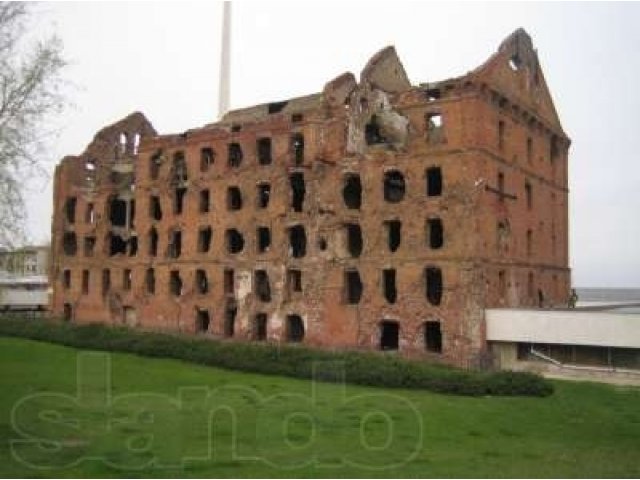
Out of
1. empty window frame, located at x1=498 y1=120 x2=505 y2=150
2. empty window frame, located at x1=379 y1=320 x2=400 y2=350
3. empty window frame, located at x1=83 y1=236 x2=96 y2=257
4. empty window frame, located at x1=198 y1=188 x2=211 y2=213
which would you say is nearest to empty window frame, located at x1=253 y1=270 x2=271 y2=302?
empty window frame, located at x1=198 y1=188 x2=211 y2=213

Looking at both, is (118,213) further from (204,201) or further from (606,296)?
(606,296)

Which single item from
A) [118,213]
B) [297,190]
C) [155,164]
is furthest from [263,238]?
[118,213]

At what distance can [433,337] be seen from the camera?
29594mm

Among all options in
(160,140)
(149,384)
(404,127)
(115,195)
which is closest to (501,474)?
(149,384)

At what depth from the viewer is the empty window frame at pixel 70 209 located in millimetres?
44375

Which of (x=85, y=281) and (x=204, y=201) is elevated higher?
(x=204, y=201)

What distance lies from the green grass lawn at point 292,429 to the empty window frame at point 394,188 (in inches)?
398

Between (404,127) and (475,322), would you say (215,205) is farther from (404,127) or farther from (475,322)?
(475,322)

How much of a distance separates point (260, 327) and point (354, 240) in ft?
20.7

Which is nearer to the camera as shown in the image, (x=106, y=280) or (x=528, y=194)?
(x=528, y=194)

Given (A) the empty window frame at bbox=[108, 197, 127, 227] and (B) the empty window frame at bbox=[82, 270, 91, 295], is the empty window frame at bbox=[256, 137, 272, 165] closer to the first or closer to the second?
(A) the empty window frame at bbox=[108, 197, 127, 227]

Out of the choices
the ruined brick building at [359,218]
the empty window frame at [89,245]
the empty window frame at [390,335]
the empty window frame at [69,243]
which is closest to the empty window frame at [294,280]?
the ruined brick building at [359,218]

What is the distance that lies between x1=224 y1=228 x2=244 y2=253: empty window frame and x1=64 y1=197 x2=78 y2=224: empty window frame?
13331 millimetres

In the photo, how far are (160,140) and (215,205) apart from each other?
616 cm
